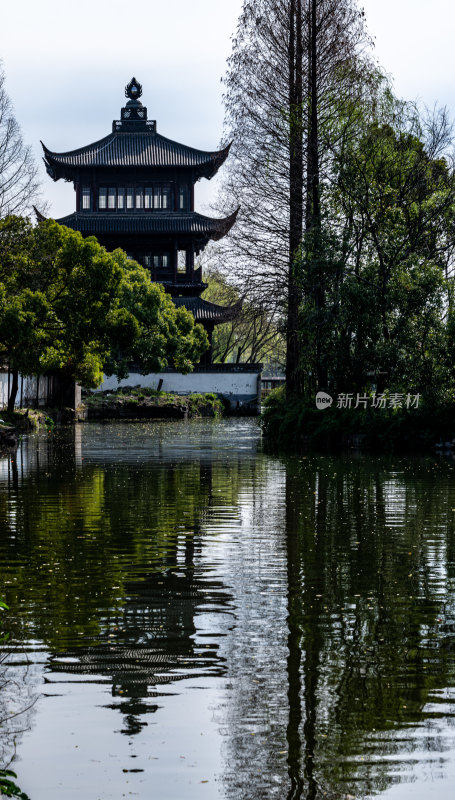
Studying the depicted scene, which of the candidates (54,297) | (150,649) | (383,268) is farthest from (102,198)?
(150,649)

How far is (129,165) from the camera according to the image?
6631 centimetres

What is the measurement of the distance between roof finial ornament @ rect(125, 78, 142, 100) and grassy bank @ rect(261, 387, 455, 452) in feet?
149

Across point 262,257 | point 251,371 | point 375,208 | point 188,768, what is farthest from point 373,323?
point 251,371

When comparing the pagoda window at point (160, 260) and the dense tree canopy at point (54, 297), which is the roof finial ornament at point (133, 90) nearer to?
the pagoda window at point (160, 260)

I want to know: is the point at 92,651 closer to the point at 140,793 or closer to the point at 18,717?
the point at 18,717

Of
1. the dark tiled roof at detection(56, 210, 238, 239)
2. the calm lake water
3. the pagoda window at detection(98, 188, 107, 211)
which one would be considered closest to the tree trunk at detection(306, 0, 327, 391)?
the calm lake water

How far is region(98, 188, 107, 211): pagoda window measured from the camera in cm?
6788

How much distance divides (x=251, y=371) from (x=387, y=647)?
190ft

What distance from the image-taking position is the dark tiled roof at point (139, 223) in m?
64.9

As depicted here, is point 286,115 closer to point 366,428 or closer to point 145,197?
point 366,428

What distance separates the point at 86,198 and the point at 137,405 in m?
21.9

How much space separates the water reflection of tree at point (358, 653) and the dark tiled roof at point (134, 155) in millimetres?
56063

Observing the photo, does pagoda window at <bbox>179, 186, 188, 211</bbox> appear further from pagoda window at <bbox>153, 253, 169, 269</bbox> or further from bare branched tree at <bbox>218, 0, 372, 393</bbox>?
bare branched tree at <bbox>218, 0, 372, 393</bbox>

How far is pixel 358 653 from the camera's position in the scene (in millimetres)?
6238
